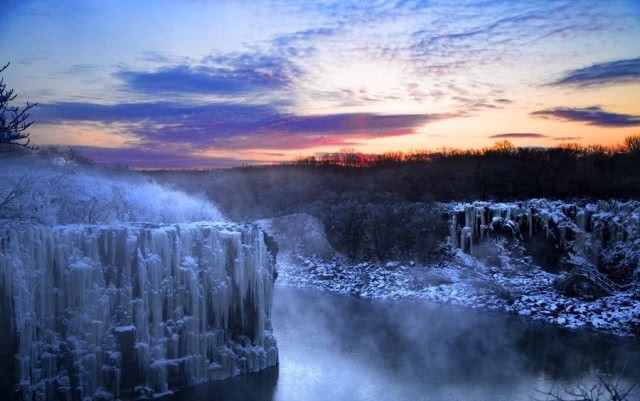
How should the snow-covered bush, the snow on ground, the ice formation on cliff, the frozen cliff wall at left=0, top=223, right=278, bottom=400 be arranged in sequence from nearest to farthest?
the frozen cliff wall at left=0, top=223, right=278, bottom=400, the snow-covered bush, the snow on ground, the ice formation on cliff

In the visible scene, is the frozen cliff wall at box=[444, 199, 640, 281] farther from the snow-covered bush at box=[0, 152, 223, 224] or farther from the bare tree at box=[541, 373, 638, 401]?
the snow-covered bush at box=[0, 152, 223, 224]

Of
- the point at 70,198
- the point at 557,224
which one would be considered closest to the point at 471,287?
the point at 557,224

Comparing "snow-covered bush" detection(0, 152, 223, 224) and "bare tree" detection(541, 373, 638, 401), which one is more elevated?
"snow-covered bush" detection(0, 152, 223, 224)

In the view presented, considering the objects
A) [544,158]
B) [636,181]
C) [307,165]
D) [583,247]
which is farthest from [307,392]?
[307,165]

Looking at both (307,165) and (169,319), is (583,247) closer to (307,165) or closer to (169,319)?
(169,319)

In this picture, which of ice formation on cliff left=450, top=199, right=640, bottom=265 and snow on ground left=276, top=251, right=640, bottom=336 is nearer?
snow on ground left=276, top=251, right=640, bottom=336

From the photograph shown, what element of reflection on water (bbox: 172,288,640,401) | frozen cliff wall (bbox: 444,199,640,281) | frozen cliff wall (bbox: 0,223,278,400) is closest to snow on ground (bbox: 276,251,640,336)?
reflection on water (bbox: 172,288,640,401)
